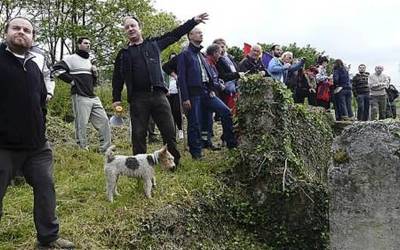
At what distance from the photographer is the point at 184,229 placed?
6.70 metres

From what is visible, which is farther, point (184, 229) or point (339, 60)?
point (339, 60)

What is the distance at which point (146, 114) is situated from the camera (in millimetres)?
7355

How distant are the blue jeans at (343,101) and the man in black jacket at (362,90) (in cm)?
95

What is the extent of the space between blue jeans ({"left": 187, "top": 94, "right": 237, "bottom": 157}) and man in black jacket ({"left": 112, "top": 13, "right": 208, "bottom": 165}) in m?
0.88

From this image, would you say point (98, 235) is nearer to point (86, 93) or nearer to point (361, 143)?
point (361, 143)

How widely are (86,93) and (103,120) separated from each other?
52cm

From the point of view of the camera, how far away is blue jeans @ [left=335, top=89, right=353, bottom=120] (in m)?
12.9

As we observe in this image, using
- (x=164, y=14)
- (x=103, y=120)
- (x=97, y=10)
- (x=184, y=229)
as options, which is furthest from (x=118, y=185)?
(x=164, y=14)

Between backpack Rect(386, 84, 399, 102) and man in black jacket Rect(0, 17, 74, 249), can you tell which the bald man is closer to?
man in black jacket Rect(0, 17, 74, 249)

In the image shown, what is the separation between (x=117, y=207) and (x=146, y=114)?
1513 millimetres

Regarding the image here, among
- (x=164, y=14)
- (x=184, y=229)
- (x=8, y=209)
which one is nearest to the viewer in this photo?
(x=8, y=209)

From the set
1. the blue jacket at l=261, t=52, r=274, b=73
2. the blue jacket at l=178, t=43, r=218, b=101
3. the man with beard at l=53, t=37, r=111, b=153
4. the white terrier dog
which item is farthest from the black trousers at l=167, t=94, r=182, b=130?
the white terrier dog

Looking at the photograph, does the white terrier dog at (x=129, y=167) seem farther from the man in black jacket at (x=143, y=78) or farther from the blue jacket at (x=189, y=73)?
the blue jacket at (x=189, y=73)

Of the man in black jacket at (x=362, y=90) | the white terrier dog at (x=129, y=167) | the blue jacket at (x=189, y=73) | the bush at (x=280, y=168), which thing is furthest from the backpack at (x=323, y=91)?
the white terrier dog at (x=129, y=167)
